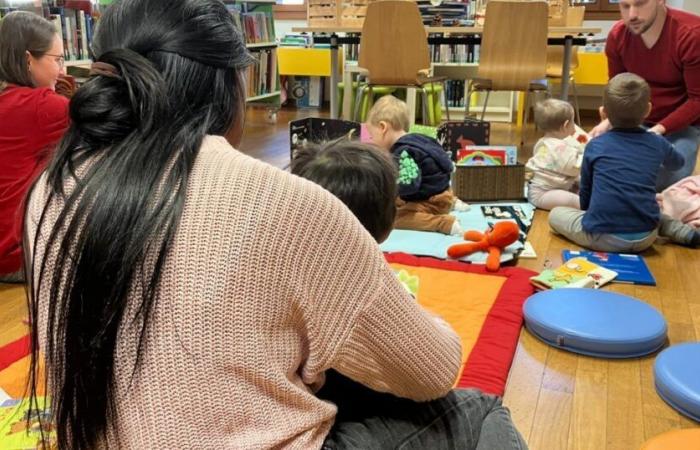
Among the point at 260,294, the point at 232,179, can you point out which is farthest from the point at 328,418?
the point at 232,179

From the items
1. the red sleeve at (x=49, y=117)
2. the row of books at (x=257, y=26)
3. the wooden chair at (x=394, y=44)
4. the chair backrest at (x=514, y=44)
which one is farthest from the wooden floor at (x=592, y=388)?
the row of books at (x=257, y=26)

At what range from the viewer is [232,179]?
69 cm

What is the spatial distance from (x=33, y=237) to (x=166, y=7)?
303mm

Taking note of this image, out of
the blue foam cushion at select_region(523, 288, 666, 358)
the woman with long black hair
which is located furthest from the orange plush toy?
the woman with long black hair

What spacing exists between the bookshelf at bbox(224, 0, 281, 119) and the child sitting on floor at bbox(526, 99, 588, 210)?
3.10 m

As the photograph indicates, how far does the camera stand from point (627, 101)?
2.39m

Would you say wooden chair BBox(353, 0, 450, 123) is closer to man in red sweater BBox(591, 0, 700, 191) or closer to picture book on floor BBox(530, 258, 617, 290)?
man in red sweater BBox(591, 0, 700, 191)

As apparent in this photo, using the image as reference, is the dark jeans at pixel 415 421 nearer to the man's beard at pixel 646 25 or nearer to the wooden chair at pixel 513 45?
the man's beard at pixel 646 25

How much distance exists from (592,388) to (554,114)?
1.86 m

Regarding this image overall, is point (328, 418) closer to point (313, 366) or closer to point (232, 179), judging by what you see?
point (313, 366)

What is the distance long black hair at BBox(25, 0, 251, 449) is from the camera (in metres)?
0.67

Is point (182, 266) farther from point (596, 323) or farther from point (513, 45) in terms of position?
point (513, 45)

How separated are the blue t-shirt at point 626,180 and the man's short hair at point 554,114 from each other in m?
0.70

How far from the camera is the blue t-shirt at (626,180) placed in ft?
7.92
